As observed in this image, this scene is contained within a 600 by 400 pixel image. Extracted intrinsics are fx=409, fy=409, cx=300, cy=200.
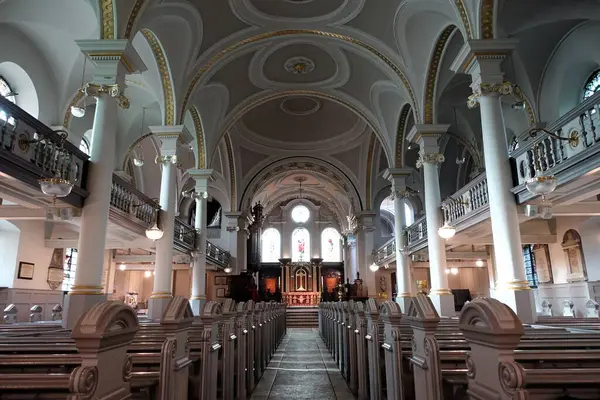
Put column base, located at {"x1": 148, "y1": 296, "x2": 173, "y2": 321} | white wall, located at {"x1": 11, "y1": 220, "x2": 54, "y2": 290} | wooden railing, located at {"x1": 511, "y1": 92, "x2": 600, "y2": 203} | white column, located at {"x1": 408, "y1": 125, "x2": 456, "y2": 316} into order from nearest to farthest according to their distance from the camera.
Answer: wooden railing, located at {"x1": 511, "y1": 92, "x2": 600, "y2": 203}, column base, located at {"x1": 148, "y1": 296, "x2": 173, "y2": 321}, white column, located at {"x1": 408, "y1": 125, "x2": 456, "y2": 316}, white wall, located at {"x1": 11, "y1": 220, "x2": 54, "y2": 290}

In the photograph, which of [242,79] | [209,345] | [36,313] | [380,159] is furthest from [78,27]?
[380,159]

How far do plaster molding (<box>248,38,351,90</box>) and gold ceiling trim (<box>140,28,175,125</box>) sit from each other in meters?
3.56

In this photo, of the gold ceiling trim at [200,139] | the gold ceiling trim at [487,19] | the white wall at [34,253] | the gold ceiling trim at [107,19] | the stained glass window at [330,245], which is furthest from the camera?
the stained glass window at [330,245]

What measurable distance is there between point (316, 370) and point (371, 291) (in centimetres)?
1227

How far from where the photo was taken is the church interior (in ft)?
11.2

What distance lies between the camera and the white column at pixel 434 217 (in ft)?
33.6

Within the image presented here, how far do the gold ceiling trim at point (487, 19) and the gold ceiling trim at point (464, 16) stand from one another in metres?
0.26

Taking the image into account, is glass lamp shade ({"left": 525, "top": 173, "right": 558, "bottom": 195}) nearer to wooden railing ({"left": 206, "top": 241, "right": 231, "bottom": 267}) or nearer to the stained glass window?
wooden railing ({"left": 206, "top": 241, "right": 231, "bottom": 267})

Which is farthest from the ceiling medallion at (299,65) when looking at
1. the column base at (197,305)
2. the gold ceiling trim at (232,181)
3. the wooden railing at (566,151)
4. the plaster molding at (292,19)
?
the wooden railing at (566,151)

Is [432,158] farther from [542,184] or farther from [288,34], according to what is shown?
[288,34]

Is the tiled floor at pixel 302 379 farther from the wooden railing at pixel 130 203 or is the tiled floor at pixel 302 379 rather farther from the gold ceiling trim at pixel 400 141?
the gold ceiling trim at pixel 400 141

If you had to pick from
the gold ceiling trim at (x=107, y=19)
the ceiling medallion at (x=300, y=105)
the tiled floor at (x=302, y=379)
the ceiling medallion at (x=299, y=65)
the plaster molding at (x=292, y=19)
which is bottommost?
the tiled floor at (x=302, y=379)

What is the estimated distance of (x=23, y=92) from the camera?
11586 mm

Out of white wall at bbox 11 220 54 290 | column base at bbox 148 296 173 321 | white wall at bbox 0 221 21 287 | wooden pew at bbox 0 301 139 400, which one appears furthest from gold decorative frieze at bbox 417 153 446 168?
white wall at bbox 0 221 21 287
